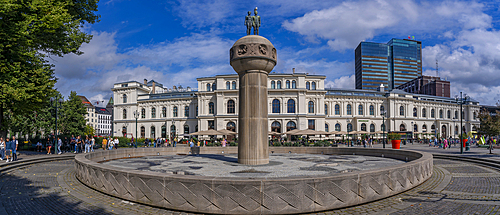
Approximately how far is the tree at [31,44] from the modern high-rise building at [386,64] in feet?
500

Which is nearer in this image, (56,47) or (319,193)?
(319,193)

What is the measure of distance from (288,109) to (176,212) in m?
56.1

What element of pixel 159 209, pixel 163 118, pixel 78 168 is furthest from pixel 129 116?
pixel 159 209

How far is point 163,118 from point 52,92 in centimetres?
5137

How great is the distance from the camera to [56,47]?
20.7 metres

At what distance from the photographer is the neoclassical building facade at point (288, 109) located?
61.7 meters

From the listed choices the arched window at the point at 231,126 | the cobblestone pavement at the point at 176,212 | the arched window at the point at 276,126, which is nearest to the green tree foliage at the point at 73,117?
the arched window at the point at 231,126

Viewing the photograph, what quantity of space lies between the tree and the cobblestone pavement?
1067 centimetres

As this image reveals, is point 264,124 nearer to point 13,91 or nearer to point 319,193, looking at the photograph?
point 319,193

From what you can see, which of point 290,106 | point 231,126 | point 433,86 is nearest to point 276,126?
point 290,106

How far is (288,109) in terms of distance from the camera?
203 feet

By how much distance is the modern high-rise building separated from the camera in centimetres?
15412

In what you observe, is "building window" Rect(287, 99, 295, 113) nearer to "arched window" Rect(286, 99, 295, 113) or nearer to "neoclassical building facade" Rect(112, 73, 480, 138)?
"arched window" Rect(286, 99, 295, 113)

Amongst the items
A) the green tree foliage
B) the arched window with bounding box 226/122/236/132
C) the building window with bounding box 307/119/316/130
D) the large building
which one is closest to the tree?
the green tree foliage
